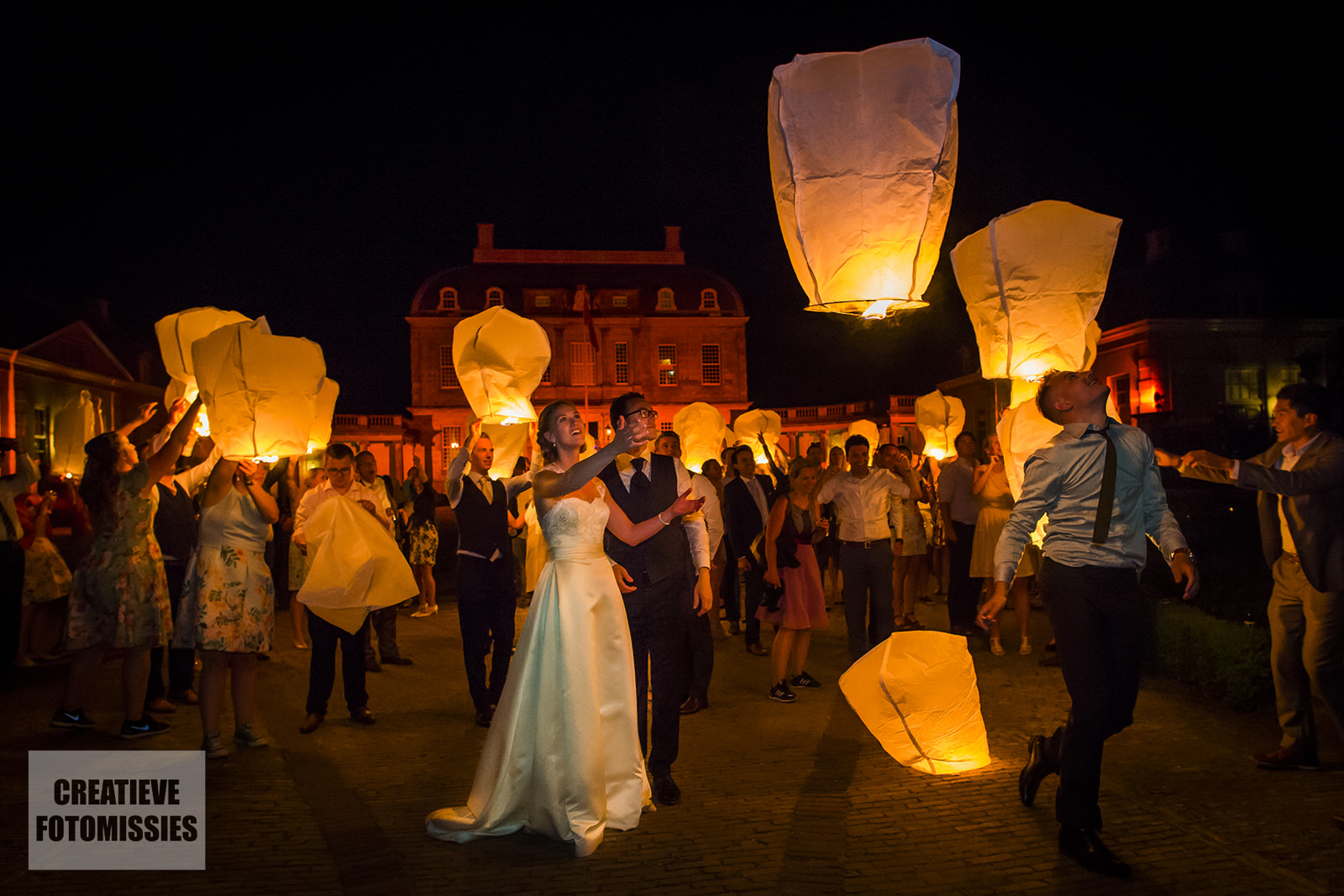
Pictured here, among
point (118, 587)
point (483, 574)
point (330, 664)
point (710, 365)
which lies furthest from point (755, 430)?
point (710, 365)

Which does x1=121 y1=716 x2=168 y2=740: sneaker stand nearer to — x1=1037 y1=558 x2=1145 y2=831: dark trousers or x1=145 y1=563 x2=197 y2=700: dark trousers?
x1=145 y1=563 x2=197 y2=700: dark trousers

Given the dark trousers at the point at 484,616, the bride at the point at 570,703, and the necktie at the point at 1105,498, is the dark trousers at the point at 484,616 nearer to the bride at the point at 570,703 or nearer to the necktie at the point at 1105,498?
the bride at the point at 570,703

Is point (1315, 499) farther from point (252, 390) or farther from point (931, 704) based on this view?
point (252, 390)

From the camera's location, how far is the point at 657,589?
5012 millimetres

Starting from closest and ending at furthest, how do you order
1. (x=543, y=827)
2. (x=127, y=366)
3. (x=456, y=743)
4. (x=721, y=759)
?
(x=543, y=827), (x=721, y=759), (x=456, y=743), (x=127, y=366)

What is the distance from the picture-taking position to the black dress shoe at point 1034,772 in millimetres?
4609

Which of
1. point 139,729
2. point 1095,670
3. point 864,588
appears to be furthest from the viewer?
point 864,588

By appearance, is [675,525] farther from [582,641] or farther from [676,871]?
[676,871]

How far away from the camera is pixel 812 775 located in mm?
5285

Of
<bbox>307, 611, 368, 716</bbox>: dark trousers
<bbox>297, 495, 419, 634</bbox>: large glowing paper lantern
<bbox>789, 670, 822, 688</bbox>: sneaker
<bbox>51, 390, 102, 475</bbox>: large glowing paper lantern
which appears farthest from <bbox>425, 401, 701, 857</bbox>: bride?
<bbox>51, 390, 102, 475</bbox>: large glowing paper lantern

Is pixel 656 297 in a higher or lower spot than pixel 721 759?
higher

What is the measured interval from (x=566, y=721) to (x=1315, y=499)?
4260 mm

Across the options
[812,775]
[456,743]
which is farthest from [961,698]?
[456,743]

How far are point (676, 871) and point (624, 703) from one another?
33.3 inches
